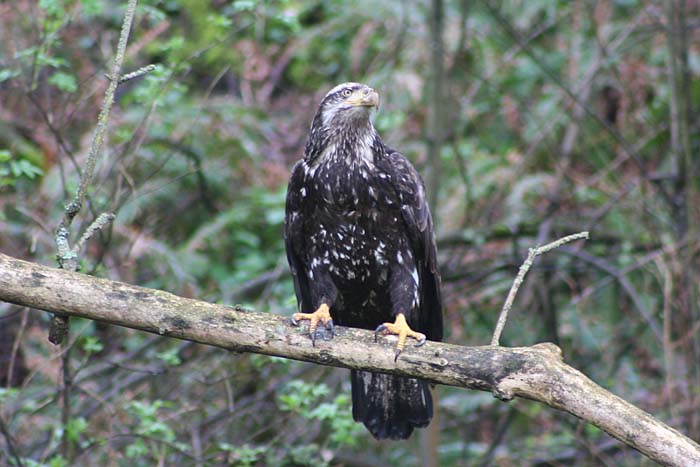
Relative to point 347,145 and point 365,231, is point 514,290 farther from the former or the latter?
point 347,145

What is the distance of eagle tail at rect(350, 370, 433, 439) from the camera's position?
4820 millimetres

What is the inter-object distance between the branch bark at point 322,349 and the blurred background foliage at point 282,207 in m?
1.23

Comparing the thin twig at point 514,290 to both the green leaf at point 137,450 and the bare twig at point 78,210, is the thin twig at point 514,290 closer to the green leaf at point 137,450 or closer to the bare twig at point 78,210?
the bare twig at point 78,210

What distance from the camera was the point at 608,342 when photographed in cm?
722

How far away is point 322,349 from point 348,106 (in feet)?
5.37

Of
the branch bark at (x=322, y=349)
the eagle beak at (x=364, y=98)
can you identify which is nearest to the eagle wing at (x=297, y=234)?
the eagle beak at (x=364, y=98)

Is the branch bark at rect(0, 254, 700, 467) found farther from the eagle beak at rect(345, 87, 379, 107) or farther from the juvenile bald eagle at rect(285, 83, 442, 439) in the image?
the eagle beak at rect(345, 87, 379, 107)

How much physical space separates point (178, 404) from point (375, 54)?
4.58m

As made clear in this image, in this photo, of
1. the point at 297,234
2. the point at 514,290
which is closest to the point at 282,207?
the point at 297,234

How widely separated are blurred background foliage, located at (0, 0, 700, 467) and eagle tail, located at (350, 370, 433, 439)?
0.68ft

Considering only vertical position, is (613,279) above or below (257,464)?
above

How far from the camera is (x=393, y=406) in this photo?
15.9 ft

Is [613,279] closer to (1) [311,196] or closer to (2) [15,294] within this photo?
(1) [311,196]

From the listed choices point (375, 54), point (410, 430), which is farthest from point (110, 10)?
point (410, 430)
